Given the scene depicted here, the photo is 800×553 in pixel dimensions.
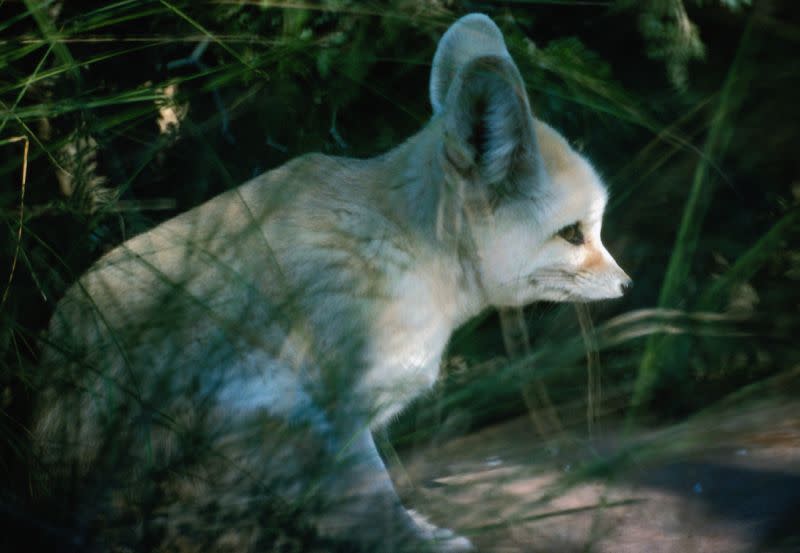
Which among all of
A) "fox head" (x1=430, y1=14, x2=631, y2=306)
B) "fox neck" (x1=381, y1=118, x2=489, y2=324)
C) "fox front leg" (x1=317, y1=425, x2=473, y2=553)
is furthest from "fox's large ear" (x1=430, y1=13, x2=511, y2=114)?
"fox front leg" (x1=317, y1=425, x2=473, y2=553)

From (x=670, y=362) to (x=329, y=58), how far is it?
134 centimetres

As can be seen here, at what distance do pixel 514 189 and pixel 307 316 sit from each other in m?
0.75

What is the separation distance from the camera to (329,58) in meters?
2.96

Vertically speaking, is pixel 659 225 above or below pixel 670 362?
above

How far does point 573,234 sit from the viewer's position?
2.99 metres

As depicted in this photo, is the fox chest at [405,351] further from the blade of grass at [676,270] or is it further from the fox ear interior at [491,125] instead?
the blade of grass at [676,270]

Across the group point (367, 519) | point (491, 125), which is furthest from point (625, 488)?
point (491, 125)

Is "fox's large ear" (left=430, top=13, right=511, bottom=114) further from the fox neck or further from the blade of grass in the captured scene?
the blade of grass

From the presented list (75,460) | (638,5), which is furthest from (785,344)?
(75,460)

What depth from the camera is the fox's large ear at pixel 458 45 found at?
3.05m

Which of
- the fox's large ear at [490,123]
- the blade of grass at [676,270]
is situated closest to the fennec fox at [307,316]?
the fox's large ear at [490,123]

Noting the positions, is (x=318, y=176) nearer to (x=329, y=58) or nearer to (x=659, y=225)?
(x=329, y=58)

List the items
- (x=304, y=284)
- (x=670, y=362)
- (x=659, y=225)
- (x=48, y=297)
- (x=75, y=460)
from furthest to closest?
1. (x=659, y=225)
2. (x=670, y=362)
3. (x=304, y=284)
4. (x=48, y=297)
5. (x=75, y=460)

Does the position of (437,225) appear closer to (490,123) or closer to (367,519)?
(490,123)
